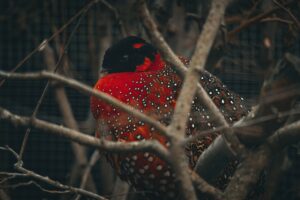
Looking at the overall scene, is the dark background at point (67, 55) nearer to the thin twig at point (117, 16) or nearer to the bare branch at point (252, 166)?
the thin twig at point (117, 16)

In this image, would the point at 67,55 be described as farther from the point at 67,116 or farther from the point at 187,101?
the point at 187,101

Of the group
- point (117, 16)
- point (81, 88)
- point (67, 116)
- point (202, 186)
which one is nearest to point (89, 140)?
point (81, 88)

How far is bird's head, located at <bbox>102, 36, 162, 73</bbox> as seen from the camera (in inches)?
101

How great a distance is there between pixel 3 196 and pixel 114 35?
166 cm

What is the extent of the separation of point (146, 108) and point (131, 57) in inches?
10.5

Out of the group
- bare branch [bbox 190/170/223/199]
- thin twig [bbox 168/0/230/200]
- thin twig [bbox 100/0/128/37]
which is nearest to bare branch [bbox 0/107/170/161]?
thin twig [bbox 168/0/230/200]

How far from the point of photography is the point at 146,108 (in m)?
2.39

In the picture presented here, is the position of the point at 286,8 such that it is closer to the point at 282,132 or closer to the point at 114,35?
the point at 282,132

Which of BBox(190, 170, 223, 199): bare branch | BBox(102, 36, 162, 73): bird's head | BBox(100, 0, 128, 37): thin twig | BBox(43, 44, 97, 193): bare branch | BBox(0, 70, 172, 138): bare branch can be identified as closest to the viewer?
BBox(0, 70, 172, 138): bare branch

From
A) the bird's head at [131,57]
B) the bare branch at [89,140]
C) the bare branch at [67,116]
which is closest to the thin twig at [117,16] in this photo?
the bird's head at [131,57]

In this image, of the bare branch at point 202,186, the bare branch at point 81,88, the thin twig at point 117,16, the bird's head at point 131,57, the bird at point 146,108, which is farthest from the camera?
the thin twig at point 117,16

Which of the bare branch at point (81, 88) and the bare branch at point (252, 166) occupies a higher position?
the bare branch at point (81, 88)

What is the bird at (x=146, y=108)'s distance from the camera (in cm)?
232

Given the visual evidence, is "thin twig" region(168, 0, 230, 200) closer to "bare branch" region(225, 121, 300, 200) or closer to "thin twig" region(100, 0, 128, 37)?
"bare branch" region(225, 121, 300, 200)
